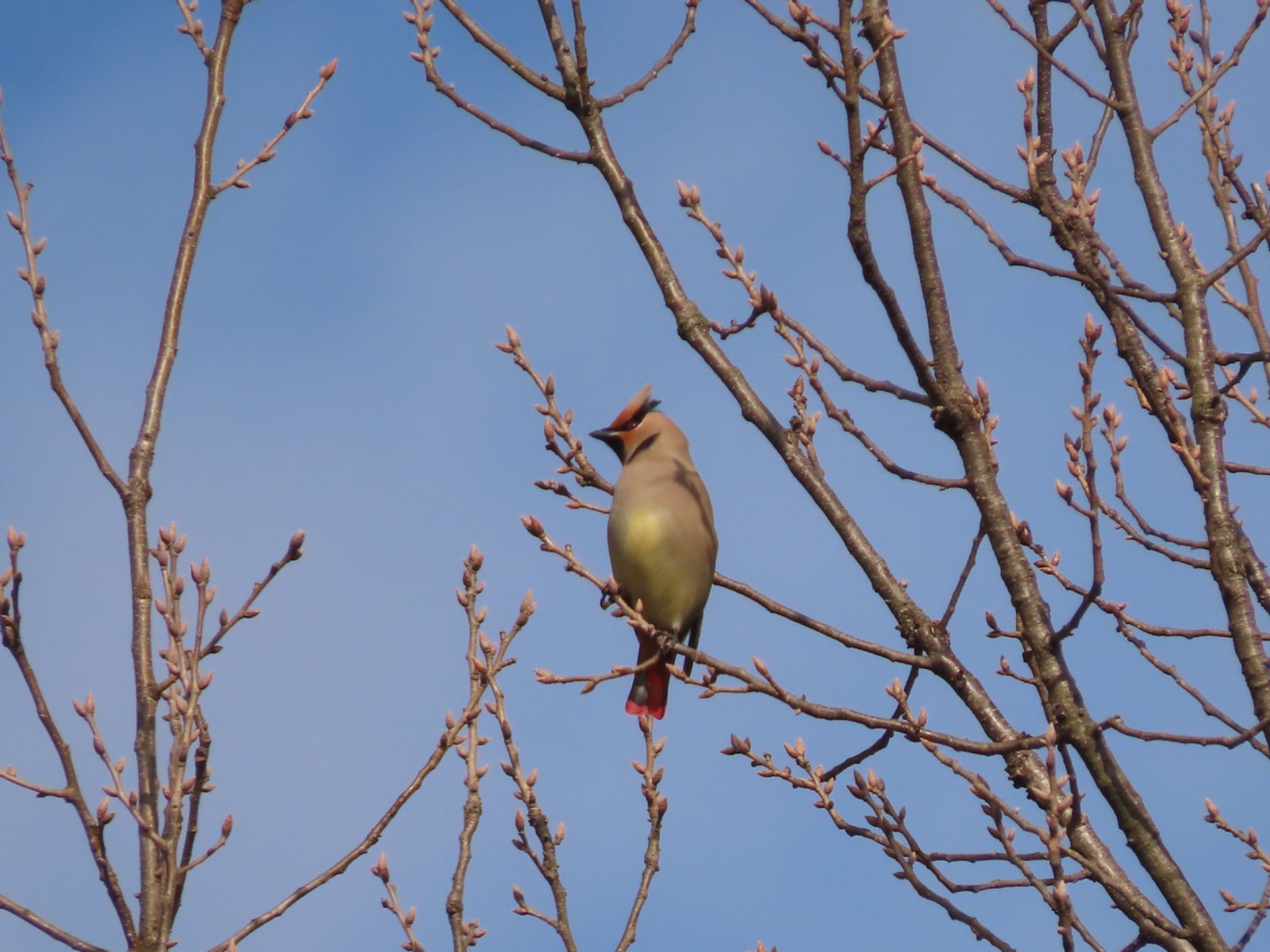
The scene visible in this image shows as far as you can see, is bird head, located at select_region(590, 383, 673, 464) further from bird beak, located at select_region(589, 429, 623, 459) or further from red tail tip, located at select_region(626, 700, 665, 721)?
red tail tip, located at select_region(626, 700, 665, 721)

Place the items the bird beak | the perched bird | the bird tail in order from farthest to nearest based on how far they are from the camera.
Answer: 1. the bird beak
2. the bird tail
3. the perched bird

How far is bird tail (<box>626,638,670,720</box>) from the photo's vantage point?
462cm

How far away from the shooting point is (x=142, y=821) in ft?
7.96

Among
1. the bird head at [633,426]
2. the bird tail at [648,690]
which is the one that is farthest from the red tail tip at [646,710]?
the bird head at [633,426]

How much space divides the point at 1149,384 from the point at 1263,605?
1.91 ft

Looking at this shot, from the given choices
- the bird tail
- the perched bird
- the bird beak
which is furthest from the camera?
the bird beak

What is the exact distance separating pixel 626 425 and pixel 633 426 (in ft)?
0.07

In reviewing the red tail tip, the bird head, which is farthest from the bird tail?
the bird head

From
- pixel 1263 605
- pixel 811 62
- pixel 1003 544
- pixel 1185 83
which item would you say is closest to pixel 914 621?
pixel 1003 544

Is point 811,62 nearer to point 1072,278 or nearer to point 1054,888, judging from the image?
point 1072,278

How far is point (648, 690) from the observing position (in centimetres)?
469

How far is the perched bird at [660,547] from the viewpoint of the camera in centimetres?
441

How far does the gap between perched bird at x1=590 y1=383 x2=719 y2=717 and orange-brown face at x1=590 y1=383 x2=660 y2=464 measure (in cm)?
14

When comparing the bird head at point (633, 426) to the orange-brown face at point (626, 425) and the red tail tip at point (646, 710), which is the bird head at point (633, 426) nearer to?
the orange-brown face at point (626, 425)
